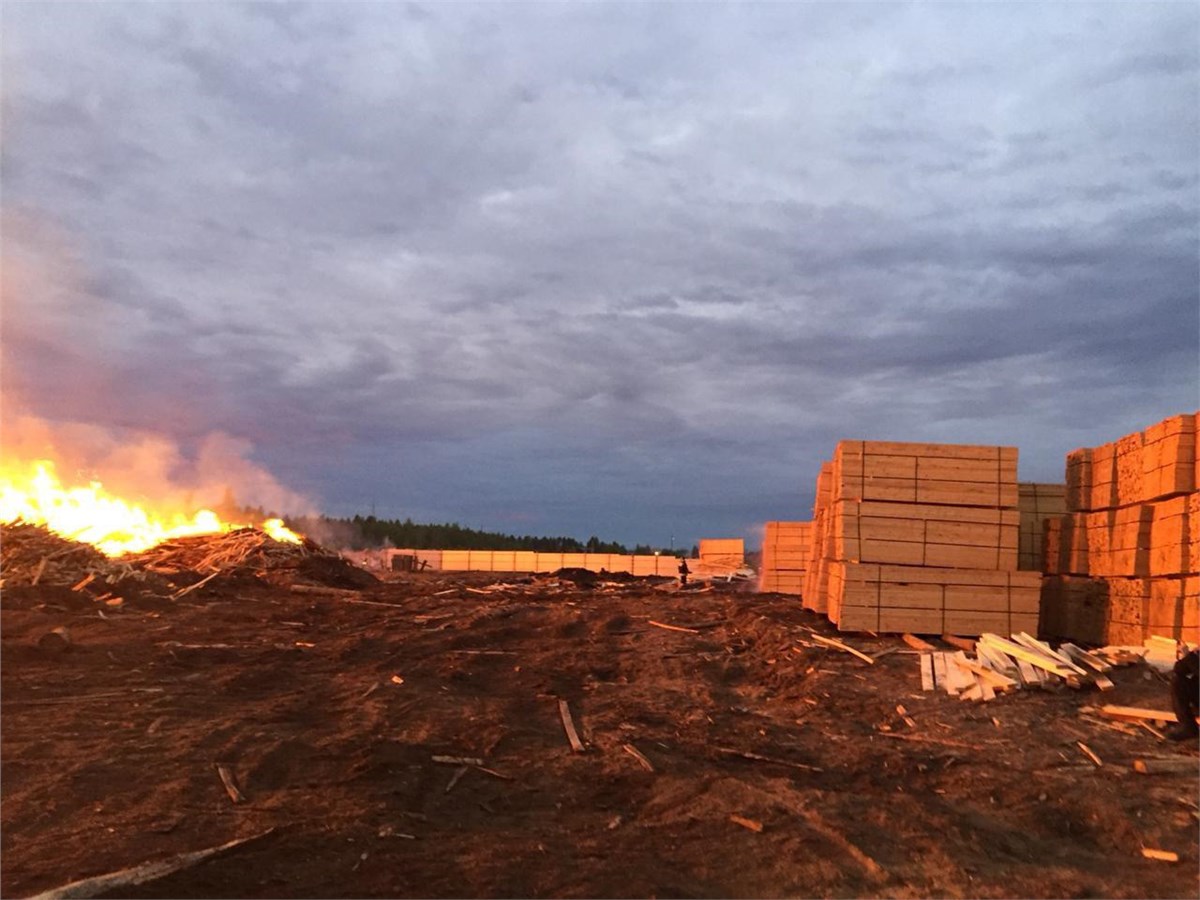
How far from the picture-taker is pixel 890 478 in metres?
14.2

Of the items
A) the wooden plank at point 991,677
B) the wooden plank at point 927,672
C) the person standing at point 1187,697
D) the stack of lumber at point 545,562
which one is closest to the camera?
the person standing at point 1187,697

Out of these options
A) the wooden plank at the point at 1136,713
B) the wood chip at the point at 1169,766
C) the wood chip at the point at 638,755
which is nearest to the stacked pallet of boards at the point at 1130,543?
the wooden plank at the point at 1136,713

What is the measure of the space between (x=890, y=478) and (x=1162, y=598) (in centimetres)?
403

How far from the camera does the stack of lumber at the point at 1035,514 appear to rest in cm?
1550

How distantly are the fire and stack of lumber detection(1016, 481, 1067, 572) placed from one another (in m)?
17.8

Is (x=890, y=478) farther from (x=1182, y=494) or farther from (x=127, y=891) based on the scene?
(x=127, y=891)

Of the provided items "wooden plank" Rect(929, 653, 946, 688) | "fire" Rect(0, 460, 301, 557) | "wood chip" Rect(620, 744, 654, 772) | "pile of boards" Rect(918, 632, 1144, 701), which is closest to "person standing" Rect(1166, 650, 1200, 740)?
"pile of boards" Rect(918, 632, 1144, 701)

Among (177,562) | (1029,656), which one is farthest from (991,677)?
(177,562)

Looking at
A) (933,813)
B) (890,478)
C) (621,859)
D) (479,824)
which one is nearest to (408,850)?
(479,824)

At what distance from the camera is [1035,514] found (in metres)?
15.9

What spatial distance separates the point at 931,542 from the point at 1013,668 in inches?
122

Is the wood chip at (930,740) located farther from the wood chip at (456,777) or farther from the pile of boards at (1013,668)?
the wood chip at (456,777)

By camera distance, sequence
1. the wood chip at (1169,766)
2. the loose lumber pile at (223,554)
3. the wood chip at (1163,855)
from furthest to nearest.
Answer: the loose lumber pile at (223,554), the wood chip at (1169,766), the wood chip at (1163,855)

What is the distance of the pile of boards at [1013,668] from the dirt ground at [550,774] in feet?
0.61
